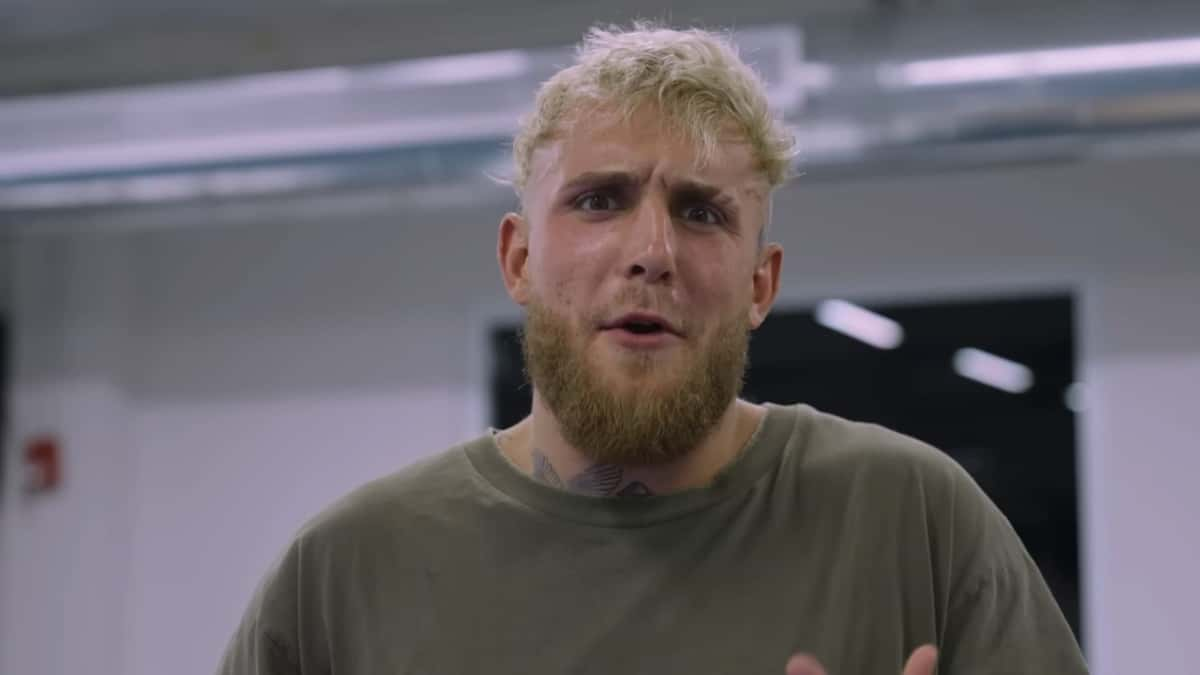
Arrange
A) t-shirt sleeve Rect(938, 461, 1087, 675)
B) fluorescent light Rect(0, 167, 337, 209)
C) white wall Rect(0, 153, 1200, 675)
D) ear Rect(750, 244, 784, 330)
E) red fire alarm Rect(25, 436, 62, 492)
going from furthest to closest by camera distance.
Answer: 1. red fire alarm Rect(25, 436, 62, 492)
2. white wall Rect(0, 153, 1200, 675)
3. fluorescent light Rect(0, 167, 337, 209)
4. ear Rect(750, 244, 784, 330)
5. t-shirt sleeve Rect(938, 461, 1087, 675)

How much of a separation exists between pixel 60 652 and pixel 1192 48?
3765mm

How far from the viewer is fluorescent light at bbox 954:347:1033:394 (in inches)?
148

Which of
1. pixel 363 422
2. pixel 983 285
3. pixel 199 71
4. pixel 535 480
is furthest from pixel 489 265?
pixel 535 480

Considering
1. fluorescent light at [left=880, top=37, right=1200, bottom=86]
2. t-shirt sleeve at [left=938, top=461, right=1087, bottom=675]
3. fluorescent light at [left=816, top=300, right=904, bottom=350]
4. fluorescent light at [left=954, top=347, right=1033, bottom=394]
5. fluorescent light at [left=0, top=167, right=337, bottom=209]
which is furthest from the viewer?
fluorescent light at [left=816, top=300, right=904, bottom=350]

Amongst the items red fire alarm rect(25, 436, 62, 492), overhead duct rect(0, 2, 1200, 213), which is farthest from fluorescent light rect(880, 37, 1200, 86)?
red fire alarm rect(25, 436, 62, 492)

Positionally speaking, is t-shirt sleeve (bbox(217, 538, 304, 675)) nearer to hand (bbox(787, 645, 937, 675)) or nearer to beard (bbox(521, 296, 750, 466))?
beard (bbox(521, 296, 750, 466))

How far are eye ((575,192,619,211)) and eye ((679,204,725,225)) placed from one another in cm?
7

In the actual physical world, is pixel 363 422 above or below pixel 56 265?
below

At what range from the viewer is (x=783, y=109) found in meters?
2.78

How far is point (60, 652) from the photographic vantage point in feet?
14.6

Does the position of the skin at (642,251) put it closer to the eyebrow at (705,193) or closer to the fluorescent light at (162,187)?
the eyebrow at (705,193)

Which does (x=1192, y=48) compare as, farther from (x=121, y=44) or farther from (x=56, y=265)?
(x=56, y=265)

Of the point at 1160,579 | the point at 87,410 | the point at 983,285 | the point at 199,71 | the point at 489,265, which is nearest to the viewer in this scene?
the point at 199,71

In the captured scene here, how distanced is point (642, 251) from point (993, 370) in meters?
2.82
